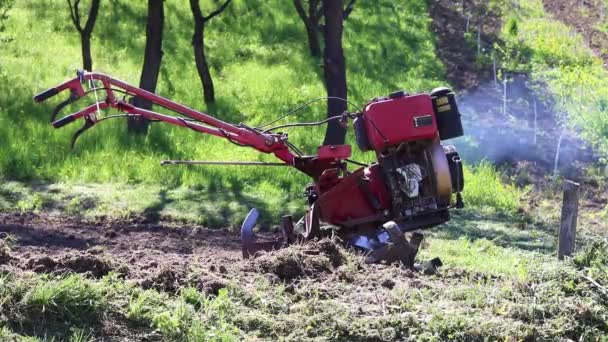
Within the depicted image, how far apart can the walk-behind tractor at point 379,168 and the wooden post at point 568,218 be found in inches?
34.7

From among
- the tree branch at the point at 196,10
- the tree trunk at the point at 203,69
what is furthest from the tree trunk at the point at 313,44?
the tree branch at the point at 196,10

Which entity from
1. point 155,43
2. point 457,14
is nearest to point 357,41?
point 457,14

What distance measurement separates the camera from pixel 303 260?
22.2 feet

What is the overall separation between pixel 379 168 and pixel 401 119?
→ 46 centimetres

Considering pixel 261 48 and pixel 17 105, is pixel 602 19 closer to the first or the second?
pixel 261 48

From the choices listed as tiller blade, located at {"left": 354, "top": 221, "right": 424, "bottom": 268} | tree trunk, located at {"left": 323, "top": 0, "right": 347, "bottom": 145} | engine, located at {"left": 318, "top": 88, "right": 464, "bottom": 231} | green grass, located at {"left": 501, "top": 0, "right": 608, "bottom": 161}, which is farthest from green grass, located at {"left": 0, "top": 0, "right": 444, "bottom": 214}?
tiller blade, located at {"left": 354, "top": 221, "right": 424, "bottom": 268}

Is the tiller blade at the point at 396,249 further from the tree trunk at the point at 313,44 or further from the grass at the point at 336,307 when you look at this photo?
the tree trunk at the point at 313,44

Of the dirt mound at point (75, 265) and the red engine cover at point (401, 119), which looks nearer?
the dirt mound at point (75, 265)

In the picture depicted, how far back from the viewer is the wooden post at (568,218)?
7.40 metres

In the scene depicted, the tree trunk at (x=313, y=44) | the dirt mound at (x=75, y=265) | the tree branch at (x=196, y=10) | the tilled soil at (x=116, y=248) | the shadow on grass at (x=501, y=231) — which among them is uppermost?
the tree branch at (x=196, y=10)

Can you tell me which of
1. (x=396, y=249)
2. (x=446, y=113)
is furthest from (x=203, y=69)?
(x=396, y=249)

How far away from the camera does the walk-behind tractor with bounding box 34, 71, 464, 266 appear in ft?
25.4

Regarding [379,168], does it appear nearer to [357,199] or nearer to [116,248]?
[357,199]

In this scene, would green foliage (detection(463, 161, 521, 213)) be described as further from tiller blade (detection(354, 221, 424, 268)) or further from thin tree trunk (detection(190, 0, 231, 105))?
tiller blade (detection(354, 221, 424, 268))
